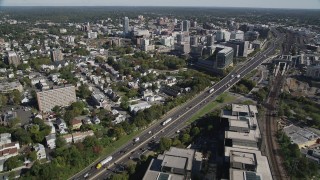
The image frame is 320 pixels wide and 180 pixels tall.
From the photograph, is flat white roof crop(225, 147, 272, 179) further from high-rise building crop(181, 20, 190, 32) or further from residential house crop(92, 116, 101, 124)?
high-rise building crop(181, 20, 190, 32)

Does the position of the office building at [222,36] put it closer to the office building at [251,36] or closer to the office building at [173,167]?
the office building at [251,36]

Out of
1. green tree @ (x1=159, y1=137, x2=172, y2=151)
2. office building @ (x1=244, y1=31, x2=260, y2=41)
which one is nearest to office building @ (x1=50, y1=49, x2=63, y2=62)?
green tree @ (x1=159, y1=137, x2=172, y2=151)

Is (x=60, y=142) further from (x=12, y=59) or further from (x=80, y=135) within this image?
(x=12, y=59)

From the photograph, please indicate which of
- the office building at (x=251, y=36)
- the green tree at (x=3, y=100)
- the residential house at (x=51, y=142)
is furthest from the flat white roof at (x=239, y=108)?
the office building at (x=251, y=36)

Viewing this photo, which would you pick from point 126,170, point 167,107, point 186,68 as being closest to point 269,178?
point 126,170

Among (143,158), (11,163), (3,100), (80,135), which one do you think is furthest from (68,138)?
(3,100)

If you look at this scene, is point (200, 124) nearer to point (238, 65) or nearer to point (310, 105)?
point (310, 105)

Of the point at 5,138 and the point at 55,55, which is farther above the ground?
the point at 55,55
